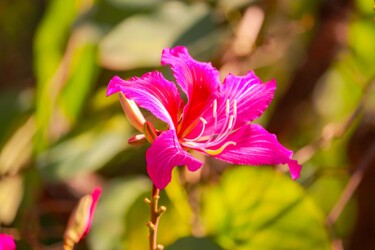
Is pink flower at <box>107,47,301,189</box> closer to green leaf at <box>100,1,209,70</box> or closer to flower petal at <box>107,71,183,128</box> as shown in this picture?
flower petal at <box>107,71,183,128</box>

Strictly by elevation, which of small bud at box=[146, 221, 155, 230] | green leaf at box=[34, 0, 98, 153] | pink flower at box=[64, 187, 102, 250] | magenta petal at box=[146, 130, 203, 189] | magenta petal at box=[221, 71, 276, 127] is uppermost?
magenta petal at box=[146, 130, 203, 189]

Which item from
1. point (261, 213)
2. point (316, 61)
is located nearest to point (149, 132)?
point (261, 213)

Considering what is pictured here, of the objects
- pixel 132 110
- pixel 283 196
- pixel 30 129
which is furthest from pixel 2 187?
pixel 132 110

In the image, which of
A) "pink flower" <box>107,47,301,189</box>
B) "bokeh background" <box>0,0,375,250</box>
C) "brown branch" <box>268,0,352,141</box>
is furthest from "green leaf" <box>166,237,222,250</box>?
"brown branch" <box>268,0,352,141</box>

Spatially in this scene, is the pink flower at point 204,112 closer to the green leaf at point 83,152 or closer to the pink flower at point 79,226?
the pink flower at point 79,226

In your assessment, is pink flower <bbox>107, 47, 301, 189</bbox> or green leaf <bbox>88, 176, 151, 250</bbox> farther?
green leaf <bbox>88, 176, 151, 250</bbox>

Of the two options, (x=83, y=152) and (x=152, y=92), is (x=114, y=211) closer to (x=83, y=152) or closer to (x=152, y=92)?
(x=83, y=152)

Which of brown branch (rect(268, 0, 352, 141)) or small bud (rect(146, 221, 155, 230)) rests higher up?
small bud (rect(146, 221, 155, 230))
